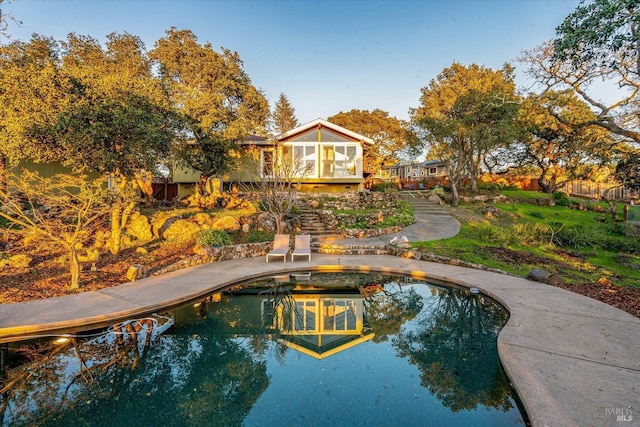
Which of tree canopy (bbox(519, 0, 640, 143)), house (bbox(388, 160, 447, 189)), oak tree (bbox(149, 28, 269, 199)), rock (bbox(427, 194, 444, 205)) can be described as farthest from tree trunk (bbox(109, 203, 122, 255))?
house (bbox(388, 160, 447, 189))

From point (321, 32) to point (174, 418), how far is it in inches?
681

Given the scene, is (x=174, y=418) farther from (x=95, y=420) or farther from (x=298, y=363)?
(x=298, y=363)

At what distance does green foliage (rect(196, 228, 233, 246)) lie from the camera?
1031 cm

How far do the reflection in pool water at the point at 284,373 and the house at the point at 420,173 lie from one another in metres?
23.2

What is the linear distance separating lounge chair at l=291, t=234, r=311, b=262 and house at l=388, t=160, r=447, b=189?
1918cm

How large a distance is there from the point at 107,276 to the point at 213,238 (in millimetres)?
3356

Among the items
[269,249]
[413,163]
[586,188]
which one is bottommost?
[269,249]

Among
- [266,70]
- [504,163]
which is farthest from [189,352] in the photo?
[504,163]

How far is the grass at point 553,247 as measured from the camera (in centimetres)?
837

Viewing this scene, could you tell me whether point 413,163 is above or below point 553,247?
above

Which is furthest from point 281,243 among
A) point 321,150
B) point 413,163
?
point 413,163

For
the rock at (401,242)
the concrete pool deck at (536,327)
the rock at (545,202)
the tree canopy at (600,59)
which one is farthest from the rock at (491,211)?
the concrete pool deck at (536,327)

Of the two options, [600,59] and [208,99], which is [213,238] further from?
[600,59]

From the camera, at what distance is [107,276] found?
7.73 m
